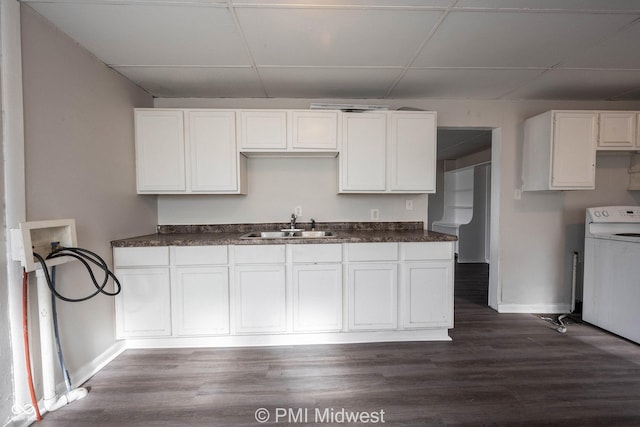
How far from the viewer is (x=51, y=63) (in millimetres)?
1650

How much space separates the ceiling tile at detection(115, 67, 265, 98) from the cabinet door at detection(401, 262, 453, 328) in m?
2.11

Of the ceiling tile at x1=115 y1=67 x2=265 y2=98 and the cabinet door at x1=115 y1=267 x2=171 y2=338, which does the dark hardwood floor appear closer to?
the cabinet door at x1=115 y1=267 x2=171 y2=338

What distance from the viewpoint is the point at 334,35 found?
1749 millimetres

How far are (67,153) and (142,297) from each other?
115 centimetres

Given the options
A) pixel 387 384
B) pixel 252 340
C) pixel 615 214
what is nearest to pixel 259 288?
pixel 252 340

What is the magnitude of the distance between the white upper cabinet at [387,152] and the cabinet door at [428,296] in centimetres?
75

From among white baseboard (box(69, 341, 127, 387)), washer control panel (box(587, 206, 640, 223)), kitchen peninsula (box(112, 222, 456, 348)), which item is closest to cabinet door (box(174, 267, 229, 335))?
kitchen peninsula (box(112, 222, 456, 348))

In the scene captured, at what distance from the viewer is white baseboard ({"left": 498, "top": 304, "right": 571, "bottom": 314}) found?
2.95 metres

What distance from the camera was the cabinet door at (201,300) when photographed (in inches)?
86.5

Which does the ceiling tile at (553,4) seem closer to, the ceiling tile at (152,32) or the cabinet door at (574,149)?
the cabinet door at (574,149)

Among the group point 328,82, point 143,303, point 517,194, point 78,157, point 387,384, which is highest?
point 328,82

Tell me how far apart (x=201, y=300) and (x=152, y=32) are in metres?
1.89

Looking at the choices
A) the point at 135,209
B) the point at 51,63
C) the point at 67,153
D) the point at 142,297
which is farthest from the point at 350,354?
the point at 51,63

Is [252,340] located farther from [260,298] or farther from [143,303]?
[143,303]
